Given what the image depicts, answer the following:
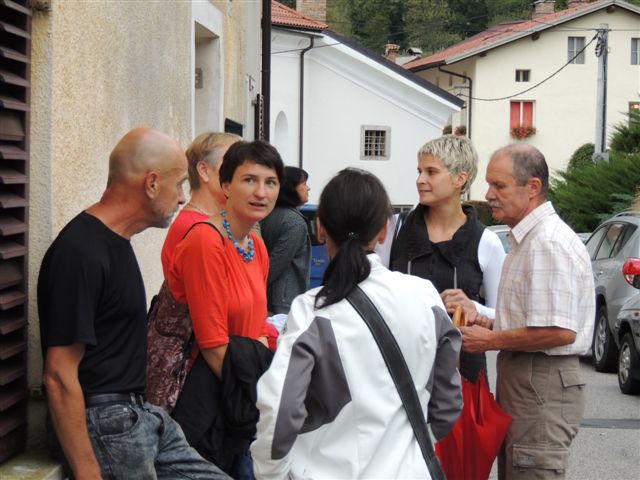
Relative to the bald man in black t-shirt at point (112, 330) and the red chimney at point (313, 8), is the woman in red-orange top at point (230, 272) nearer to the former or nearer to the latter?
the bald man in black t-shirt at point (112, 330)

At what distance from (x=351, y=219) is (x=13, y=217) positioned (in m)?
1.49

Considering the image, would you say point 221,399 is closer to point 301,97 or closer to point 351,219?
point 351,219

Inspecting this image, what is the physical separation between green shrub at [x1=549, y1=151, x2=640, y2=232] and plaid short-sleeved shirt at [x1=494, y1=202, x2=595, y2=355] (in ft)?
67.0

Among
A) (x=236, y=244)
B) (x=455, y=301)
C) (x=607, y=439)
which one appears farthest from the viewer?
(x=607, y=439)

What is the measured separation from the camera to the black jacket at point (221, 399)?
154 inches

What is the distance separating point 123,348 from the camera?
11.0 ft

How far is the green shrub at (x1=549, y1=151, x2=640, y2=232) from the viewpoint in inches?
955

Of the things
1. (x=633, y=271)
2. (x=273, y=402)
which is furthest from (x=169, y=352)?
(x=633, y=271)

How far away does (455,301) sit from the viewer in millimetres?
4234

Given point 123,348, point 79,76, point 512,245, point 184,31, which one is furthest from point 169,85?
point 123,348

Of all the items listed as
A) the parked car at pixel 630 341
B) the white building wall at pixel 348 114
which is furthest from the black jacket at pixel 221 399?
the white building wall at pixel 348 114

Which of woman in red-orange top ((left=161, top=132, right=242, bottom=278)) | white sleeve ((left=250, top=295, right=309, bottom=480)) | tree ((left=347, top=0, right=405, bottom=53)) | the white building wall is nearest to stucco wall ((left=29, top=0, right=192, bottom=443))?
woman in red-orange top ((left=161, top=132, right=242, bottom=278))

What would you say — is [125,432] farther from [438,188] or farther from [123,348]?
[438,188]

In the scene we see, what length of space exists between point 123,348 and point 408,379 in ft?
3.22
